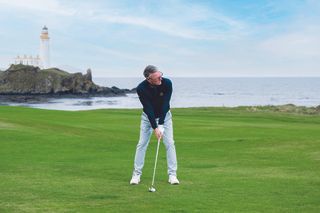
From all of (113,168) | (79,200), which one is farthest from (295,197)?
(113,168)

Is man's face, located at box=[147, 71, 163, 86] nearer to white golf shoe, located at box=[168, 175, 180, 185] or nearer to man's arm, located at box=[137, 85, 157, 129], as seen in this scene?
man's arm, located at box=[137, 85, 157, 129]

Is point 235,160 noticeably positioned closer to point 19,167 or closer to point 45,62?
point 19,167

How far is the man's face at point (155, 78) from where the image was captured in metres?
10.7

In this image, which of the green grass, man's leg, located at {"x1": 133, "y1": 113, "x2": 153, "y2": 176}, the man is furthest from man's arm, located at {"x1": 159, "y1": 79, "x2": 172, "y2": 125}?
the green grass

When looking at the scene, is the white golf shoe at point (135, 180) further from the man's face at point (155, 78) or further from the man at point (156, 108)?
the man's face at point (155, 78)

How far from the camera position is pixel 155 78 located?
1075 centimetres

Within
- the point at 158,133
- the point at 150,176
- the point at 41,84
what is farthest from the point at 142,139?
the point at 41,84

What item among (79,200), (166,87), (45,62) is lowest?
(79,200)

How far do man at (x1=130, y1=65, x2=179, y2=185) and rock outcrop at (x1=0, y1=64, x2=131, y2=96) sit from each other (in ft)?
465

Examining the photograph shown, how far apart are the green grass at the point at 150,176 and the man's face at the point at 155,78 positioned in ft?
7.11

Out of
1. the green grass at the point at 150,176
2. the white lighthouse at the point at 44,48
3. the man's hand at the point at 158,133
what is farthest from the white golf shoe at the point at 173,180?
the white lighthouse at the point at 44,48

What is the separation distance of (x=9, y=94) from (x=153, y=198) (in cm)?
14376

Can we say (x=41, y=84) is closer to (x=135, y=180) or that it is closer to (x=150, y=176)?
(x=150, y=176)

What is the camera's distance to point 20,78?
504 ft
